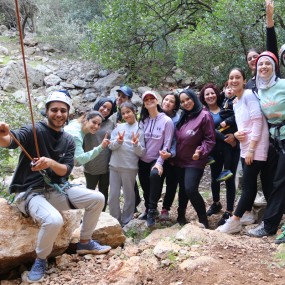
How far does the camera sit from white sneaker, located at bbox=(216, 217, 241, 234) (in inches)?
160

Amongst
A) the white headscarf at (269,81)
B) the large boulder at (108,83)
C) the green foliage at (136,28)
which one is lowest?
the white headscarf at (269,81)

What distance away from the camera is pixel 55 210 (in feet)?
10.6

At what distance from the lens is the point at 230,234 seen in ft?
13.3

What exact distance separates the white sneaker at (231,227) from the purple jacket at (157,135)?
41.2 inches

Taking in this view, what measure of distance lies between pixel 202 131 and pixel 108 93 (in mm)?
10086

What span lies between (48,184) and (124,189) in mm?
1447

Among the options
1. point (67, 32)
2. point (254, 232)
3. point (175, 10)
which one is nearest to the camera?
point (254, 232)

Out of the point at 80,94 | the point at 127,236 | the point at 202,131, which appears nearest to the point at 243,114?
the point at 202,131

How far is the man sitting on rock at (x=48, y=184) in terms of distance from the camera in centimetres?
315

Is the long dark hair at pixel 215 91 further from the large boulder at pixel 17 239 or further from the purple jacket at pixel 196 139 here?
the large boulder at pixel 17 239

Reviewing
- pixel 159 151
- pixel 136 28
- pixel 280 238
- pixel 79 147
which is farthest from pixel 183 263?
pixel 136 28

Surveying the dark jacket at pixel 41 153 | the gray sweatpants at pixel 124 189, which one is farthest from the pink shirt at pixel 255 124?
the dark jacket at pixel 41 153

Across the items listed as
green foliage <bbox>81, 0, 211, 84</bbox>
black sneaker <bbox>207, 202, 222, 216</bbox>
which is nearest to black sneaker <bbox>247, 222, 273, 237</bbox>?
black sneaker <bbox>207, 202, 222, 216</bbox>

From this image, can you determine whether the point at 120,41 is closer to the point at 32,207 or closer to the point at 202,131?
the point at 202,131
